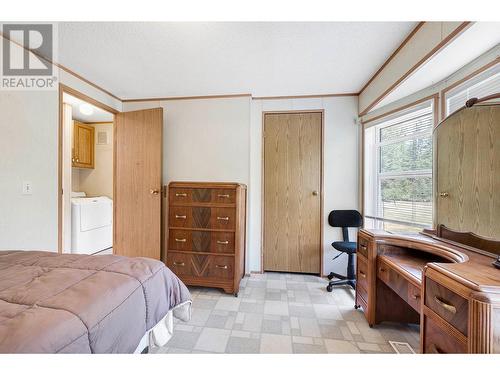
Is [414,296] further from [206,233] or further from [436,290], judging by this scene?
[206,233]

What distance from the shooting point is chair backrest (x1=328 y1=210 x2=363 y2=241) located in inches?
106

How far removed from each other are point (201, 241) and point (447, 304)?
2.00 meters

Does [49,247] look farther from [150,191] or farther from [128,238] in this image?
[150,191]

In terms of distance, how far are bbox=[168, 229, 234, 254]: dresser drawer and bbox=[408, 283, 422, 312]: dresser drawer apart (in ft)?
5.05

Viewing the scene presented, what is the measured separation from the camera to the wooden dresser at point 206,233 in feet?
7.65

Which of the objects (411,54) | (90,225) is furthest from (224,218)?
(90,225)

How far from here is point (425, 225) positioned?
2.01 metres

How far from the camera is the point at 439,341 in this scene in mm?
1003

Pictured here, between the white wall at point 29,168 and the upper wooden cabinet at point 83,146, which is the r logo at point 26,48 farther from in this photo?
the upper wooden cabinet at point 83,146

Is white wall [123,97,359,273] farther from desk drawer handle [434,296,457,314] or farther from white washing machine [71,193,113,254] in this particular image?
desk drawer handle [434,296,457,314]

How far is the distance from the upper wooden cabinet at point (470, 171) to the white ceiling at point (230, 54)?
0.83 metres
